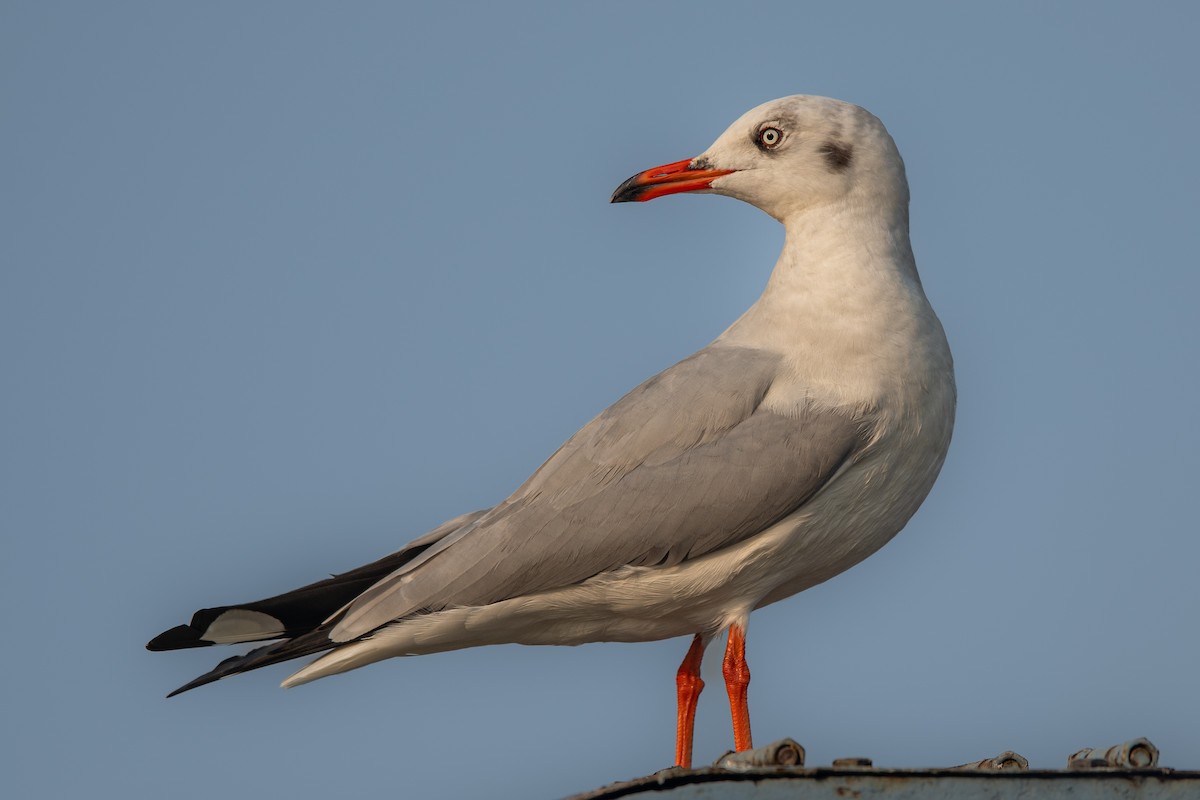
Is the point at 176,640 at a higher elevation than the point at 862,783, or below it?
higher

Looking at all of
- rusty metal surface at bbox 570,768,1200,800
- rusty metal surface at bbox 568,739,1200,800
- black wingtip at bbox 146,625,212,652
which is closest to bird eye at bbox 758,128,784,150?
black wingtip at bbox 146,625,212,652

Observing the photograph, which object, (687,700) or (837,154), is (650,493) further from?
(837,154)

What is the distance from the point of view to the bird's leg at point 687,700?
750 centimetres

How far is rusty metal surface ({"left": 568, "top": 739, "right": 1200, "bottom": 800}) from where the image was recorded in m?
4.29

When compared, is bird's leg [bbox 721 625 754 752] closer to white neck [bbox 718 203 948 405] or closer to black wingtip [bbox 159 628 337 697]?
white neck [bbox 718 203 948 405]

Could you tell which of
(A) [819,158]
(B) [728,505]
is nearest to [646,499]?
(B) [728,505]

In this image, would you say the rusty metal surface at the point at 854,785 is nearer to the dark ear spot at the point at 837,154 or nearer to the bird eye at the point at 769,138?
the dark ear spot at the point at 837,154

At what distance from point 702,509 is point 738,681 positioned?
80 cm

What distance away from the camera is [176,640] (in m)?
7.30

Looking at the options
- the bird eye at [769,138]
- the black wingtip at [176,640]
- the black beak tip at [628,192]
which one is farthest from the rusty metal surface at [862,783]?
the black beak tip at [628,192]

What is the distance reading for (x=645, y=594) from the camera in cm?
695

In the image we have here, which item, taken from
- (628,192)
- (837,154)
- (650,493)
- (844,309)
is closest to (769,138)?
(837,154)

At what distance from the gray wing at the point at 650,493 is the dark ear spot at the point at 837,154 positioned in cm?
109

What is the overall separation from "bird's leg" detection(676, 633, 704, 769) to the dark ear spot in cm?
237
